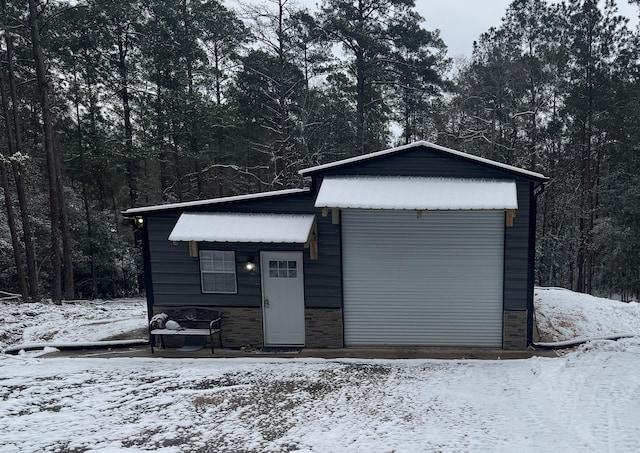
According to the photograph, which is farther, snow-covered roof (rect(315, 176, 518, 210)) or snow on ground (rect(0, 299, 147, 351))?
snow on ground (rect(0, 299, 147, 351))

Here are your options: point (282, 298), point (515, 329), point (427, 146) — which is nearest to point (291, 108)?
point (427, 146)

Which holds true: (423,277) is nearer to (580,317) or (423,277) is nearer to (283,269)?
(283,269)

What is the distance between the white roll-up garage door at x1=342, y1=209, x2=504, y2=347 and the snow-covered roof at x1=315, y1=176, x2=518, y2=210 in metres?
0.58

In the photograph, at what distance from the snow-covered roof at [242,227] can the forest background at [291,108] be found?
28.6ft

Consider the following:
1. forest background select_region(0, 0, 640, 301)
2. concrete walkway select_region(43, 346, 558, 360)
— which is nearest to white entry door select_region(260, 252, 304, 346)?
concrete walkway select_region(43, 346, 558, 360)

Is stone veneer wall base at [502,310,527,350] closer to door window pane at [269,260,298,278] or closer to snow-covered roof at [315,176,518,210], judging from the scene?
snow-covered roof at [315,176,518,210]

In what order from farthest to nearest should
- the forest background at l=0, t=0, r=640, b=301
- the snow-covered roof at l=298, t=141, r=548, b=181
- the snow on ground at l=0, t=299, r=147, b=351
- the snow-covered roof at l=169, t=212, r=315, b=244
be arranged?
the forest background at l=0, t=0, r=640, b=301 → the snow on ground at l=0, t=299, r=147, b=351 → the snow-covered roof at l=169, t=212, r=315, b=244 → the snow-covered roof at l=298, t=141, r=548, b=181

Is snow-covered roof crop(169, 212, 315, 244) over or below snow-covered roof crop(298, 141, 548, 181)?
below

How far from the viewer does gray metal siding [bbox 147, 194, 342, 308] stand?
830 cm

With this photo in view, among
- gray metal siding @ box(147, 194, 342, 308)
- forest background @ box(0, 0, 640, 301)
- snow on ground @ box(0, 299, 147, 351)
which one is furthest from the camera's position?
forest background @ box(0, 0, 640, 301)

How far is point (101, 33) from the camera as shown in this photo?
709 inches

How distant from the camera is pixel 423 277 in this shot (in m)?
8.24

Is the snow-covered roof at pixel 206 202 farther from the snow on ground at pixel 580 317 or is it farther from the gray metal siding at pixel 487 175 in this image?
the snow on ground at pixel 580 317

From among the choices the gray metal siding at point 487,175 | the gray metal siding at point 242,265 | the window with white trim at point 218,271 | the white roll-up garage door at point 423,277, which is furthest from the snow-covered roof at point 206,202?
the white roll-up garage door at point 423,277
